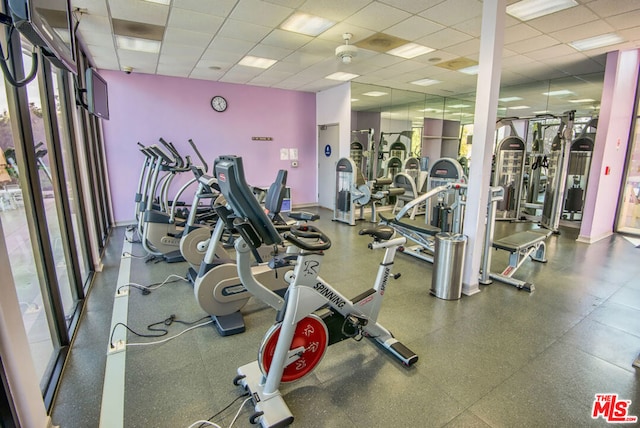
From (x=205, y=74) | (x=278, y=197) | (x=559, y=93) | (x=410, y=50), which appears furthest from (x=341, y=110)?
(x=559, y=93)

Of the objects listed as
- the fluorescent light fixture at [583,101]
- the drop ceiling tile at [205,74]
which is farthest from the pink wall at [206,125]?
the fluorescent light fixture at [583,101]

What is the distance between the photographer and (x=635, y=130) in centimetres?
533

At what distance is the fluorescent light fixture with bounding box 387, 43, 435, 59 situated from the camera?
15.3 ft

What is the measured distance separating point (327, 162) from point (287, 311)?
258 inches

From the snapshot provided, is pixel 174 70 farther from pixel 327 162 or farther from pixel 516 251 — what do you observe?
pixel 516 251

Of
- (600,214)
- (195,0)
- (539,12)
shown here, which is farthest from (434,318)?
(600,214)

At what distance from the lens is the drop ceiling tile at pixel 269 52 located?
182 inches

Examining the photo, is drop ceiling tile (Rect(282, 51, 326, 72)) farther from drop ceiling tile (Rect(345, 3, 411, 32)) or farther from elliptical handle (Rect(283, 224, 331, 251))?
elliptical handle (Rect(283, 224, 331, 251))

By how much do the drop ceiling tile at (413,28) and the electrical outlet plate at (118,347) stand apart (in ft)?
14.3

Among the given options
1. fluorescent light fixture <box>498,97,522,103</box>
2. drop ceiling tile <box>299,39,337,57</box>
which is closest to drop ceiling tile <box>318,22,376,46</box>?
drop ceiling tile <box>299,39,337,57</box>

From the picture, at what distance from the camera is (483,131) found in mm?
3016

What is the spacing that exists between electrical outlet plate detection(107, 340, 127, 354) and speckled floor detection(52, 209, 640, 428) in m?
0.06

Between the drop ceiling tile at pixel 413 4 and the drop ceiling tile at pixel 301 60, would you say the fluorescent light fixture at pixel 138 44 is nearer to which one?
the drop ceiling tile at pixel 301 60

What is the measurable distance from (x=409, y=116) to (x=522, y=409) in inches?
308
